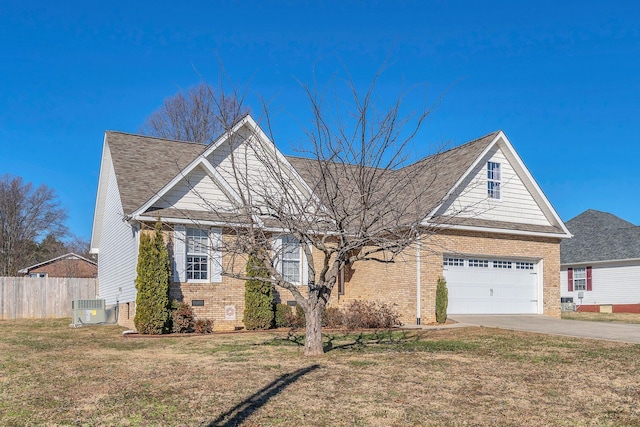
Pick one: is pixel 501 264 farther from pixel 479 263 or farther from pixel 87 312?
pixel 87 312

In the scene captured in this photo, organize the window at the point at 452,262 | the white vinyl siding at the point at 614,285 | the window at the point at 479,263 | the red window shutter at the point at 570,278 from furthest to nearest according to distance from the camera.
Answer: the red window shutter at the point at 570,278, the white vinyl siding at the point at 614,285, the window at the point at 479,263, the window at the point at 452,262

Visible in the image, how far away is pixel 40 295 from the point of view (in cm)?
2822

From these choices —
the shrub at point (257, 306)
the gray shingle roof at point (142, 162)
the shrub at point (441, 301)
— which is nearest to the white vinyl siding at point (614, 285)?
the shrub at point (441, 301)

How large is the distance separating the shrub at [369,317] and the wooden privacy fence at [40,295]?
13943 millimetres

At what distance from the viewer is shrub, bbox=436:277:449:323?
21016mm

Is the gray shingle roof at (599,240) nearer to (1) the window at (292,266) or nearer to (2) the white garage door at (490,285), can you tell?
(2) the white garage door at (490,285)

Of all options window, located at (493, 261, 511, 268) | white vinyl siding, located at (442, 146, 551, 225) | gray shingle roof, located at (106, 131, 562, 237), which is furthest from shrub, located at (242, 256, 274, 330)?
window, located at (493, 261, 511, 268)

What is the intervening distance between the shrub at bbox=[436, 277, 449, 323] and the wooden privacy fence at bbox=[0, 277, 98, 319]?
1587 cm

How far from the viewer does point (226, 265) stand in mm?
20203

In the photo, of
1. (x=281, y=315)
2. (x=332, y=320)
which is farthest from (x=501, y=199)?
(x=281, y=315)

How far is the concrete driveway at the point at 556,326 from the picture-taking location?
16953 mm

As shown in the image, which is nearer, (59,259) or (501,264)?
(501,264)

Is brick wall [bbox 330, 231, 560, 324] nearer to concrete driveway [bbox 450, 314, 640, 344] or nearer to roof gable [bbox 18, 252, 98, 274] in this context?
concrete driveway [bbox 450, 314, 640, 344]

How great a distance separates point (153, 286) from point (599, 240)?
27.8 meters
